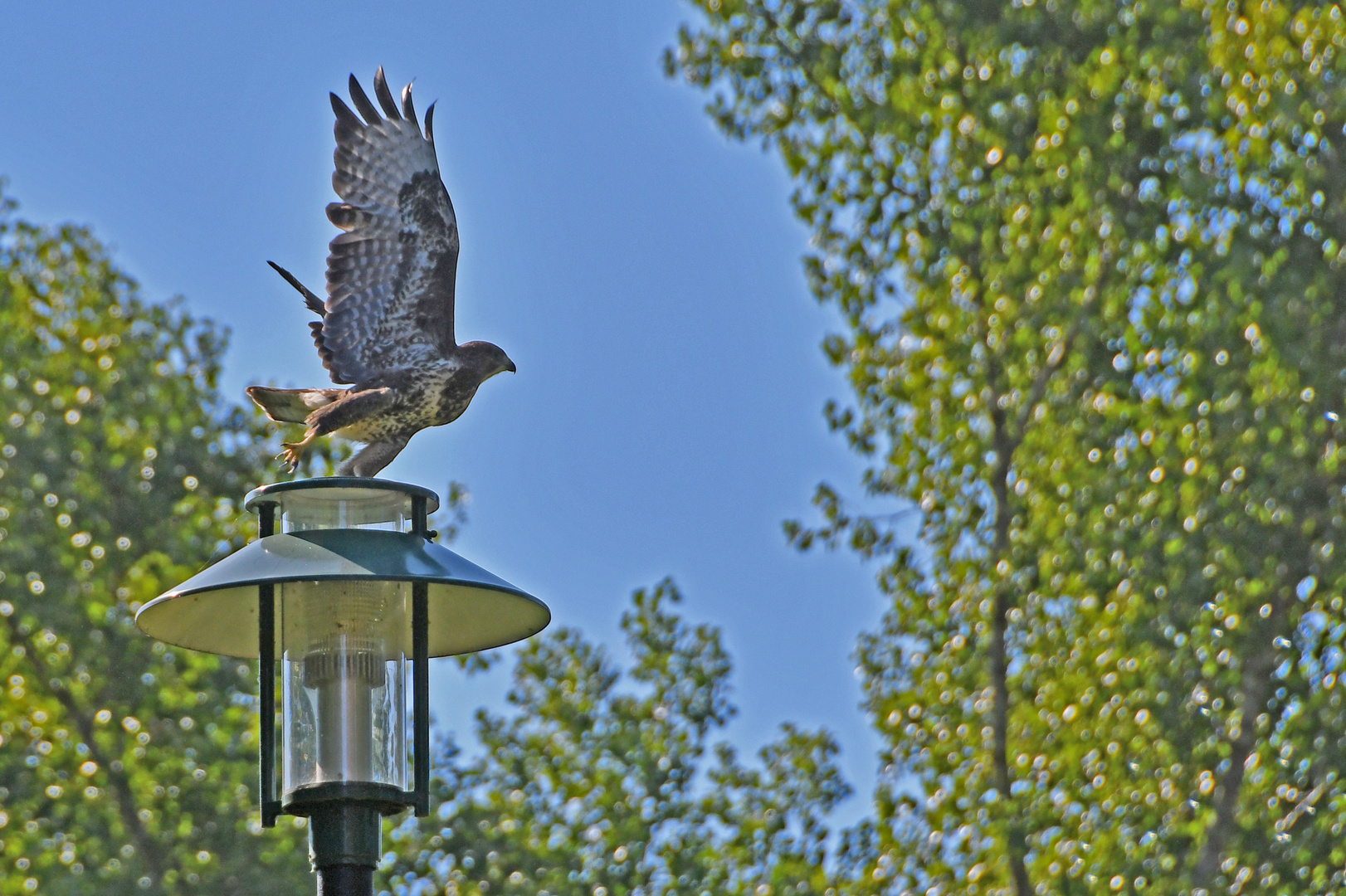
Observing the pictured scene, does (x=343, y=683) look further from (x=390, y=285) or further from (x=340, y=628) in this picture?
(x=390, y=285)

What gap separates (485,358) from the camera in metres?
5.02

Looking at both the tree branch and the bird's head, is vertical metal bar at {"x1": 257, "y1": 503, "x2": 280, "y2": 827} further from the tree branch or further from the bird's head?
the tree branch

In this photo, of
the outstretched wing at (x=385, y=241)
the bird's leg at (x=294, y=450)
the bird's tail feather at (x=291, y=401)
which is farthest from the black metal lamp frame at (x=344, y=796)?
the outstretched wing at (x=385, y=241)

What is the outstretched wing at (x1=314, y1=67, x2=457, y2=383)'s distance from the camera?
5.04 m

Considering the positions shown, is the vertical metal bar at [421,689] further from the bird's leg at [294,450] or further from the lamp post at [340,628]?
the bird's leg at [294,450]

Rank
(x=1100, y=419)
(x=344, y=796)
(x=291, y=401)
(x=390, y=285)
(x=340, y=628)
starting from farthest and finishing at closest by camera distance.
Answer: (x=1100, y=419) < (x=390, y=285) < (x=291, y=401) < (x=340, y=628) < (x=344, y=796)

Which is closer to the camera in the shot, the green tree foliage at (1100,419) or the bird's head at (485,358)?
the bird's head at (485,358)

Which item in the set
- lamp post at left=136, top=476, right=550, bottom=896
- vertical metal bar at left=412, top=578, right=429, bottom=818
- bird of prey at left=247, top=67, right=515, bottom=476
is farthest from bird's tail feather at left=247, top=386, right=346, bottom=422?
vertical metal bar at left=412, top=578, right=429, bottom=818

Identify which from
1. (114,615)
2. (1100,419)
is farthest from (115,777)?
(1100,419)

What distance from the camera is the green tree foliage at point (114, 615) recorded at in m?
11.1

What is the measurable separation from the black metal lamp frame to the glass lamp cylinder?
26 mm

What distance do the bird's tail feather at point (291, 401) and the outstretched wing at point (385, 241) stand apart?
186 millimetres

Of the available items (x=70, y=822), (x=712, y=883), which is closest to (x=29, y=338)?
(x=70, y=822)

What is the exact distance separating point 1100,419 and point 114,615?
5965 millimetres
